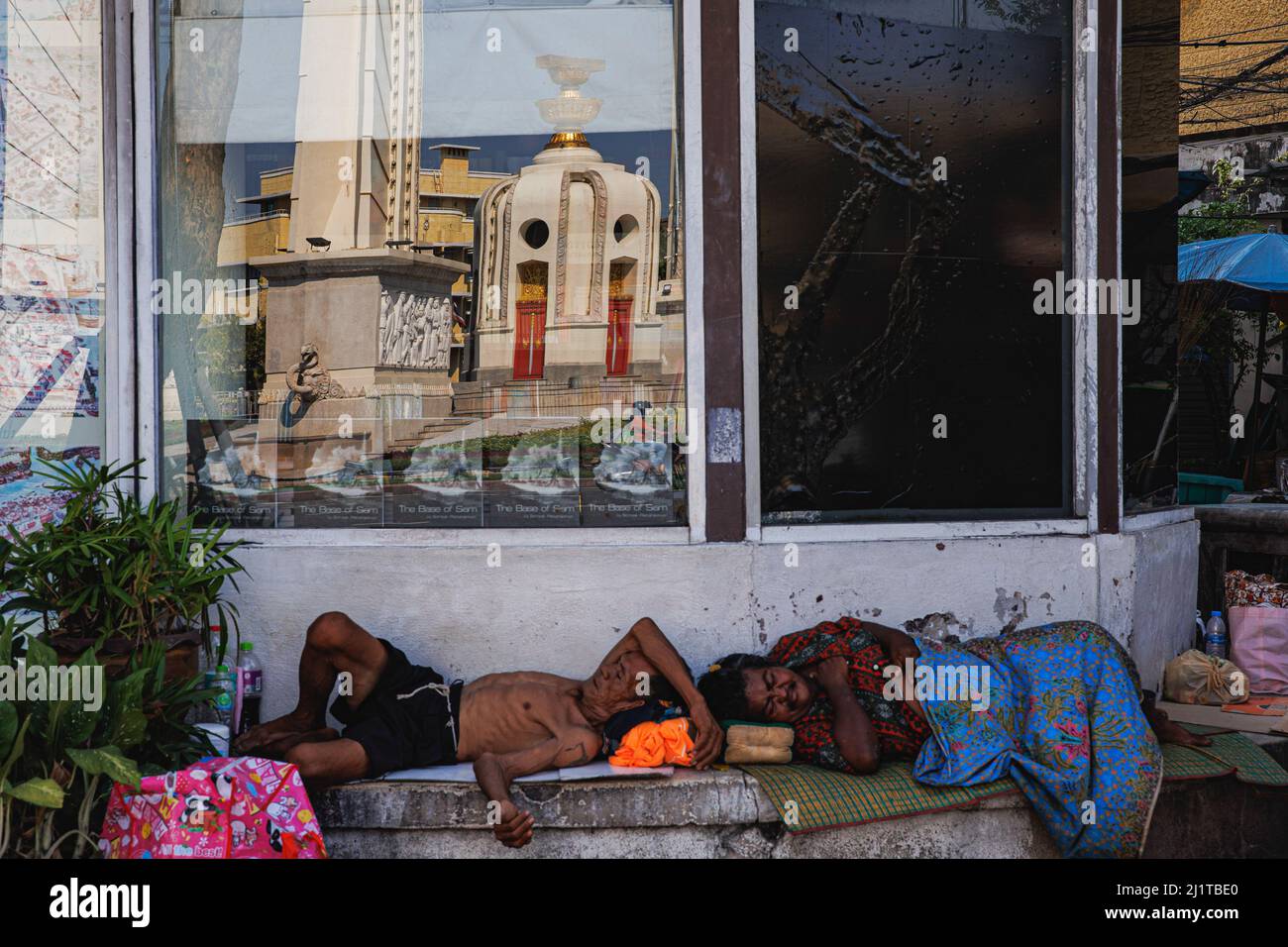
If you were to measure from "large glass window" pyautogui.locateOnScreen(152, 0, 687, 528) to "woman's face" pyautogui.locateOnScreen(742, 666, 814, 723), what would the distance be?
0.82 m

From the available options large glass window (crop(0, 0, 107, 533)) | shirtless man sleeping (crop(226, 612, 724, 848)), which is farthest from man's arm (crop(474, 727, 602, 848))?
large glass window (crop(0, 0, 107, 533))

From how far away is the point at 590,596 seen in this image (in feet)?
14.4

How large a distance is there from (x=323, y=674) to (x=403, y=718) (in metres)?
0.34

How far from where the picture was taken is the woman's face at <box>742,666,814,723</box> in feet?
13.1

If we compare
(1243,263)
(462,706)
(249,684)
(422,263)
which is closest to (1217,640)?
(462,706)

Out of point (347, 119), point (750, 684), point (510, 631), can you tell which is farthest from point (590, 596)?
point (347, 119)

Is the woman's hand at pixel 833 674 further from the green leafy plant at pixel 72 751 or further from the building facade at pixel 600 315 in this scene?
the green leafy plant at pixel 72 751

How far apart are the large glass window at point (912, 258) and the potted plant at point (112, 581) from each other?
2191 mm

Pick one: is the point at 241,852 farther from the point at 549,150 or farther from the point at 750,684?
the point at 549,150

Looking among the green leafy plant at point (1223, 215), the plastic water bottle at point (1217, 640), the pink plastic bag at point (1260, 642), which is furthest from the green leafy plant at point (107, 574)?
the green leafy plant at point (1223, 215)

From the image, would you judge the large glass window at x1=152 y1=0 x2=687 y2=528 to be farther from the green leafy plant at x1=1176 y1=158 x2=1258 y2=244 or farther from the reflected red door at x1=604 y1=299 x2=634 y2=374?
the green leafy plant at x1=1176 y1=158 x2=1258 y2=244

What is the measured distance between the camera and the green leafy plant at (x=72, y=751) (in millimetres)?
3053

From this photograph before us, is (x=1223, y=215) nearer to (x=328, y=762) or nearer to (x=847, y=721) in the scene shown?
(x=847, y=721)

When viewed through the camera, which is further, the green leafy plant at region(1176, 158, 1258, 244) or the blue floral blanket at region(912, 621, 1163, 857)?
the green leafy plant at region(1176, 158, 1258, 244)
